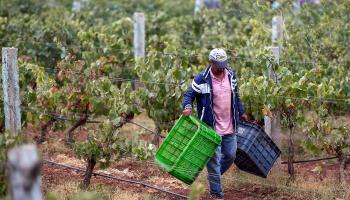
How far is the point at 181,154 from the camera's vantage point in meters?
6.65

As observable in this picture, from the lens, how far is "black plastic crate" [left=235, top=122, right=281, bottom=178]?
723 centimetres

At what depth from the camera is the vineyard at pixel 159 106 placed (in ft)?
23.8

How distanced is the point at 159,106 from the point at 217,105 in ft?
5.36

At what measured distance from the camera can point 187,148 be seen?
6.66 meters

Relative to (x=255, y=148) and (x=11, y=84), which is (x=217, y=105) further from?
(x=11, y=84)

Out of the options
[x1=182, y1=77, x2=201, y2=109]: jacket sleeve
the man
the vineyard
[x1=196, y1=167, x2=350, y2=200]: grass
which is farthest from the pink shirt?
[x1=196, y1=167, x2=350, y2=200]: grass

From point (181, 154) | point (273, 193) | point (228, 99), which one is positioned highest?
point (228, 99)

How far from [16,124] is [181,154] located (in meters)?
1.76

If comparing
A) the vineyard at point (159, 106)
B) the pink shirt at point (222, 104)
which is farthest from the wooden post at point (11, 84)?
the pink shirt at point (222, 104)

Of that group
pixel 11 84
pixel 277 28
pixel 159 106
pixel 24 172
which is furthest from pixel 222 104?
pixel 277 28

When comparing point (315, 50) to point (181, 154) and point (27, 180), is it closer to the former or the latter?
point (181, 154)

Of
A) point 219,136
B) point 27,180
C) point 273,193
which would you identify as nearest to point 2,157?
point 27,180

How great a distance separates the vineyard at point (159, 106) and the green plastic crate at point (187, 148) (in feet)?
0.98

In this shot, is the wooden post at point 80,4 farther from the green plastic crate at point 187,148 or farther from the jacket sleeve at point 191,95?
the green plastic crate at point 187,148
